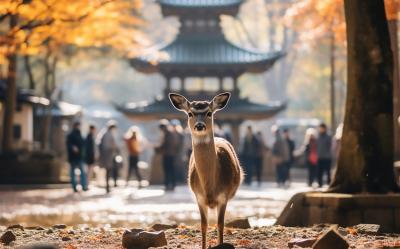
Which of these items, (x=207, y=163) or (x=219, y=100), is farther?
(x=219, y=100)

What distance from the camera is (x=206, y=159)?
10523 mm

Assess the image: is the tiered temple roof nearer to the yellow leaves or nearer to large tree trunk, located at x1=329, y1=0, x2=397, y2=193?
the yellow leaves

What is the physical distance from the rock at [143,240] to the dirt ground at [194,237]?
171 mm

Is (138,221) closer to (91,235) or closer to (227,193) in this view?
(91,235)

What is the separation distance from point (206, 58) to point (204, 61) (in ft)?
1.20

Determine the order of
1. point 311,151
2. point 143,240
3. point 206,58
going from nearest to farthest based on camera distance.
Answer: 1. point 143,240
2. point 311,151
3. point 206,58

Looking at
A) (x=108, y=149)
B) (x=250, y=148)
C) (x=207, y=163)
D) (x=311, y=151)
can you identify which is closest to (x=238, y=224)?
(x=207, y=163)

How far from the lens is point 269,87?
83.0 metres

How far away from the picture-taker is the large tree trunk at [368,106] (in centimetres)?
1426

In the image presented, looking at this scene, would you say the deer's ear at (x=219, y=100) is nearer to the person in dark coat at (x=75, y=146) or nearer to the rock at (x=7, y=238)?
the rock at (x=7, y=238)

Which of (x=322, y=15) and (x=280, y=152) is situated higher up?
(x=322, y=15)

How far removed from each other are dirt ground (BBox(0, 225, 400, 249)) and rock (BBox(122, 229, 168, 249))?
0.56ft

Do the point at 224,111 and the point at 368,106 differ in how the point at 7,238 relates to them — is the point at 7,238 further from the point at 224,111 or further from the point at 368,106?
the point at 224,111

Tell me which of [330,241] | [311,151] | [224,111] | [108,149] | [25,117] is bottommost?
[330,241]
